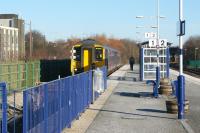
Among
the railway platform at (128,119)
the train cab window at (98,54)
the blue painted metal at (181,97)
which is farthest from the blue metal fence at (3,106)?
the train cab window at (98,54)

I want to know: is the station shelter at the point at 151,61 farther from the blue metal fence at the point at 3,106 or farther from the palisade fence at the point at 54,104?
the blue metal fence at the point at 3,106

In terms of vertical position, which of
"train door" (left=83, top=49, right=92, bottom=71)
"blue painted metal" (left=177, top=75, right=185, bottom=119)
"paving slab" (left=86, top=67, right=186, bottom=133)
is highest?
"train door" (left=83, top=49, right=92, bottom=71)

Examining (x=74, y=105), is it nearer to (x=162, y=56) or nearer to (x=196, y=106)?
(x=196, y=106)

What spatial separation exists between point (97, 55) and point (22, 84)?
1189 centimetres

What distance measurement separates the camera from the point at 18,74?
31500mm

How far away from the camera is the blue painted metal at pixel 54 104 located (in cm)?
891

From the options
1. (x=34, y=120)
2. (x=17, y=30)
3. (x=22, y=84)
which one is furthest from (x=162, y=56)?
(x=17, y=30)

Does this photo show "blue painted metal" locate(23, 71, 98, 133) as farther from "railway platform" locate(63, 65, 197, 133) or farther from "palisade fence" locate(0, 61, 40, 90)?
"palisade fence" locate(0, 61, 40, 90)

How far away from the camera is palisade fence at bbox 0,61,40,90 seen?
2850 cm

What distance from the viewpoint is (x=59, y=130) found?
1242 centimetres

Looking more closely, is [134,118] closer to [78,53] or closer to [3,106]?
[3,106]

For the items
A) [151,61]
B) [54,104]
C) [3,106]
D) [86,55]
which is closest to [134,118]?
[54,104]

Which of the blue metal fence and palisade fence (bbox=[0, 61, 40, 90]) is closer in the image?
the blue metal fence

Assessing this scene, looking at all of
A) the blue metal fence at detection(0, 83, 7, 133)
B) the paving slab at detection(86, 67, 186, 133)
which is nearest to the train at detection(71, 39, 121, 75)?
the paving slab at detection(86, 67, 186, 133)
